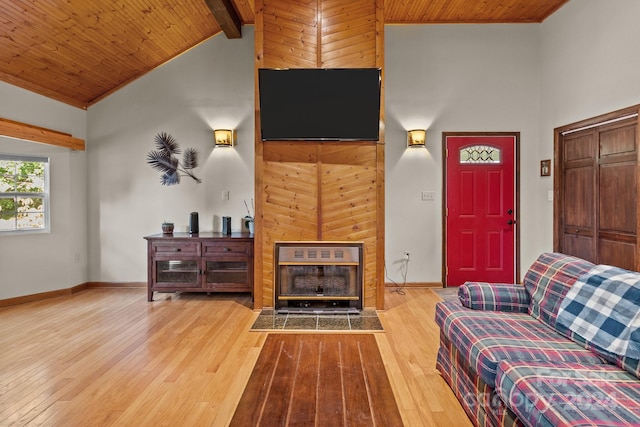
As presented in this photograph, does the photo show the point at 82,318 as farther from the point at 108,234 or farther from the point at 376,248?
the point at 376,248

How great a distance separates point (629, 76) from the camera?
340 cm

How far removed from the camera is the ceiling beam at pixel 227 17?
4035 millimetres

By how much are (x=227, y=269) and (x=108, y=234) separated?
1960 mm

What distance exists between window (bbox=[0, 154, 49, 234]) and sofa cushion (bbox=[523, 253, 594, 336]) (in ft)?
17.3

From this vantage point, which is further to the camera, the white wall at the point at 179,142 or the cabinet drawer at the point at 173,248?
the white wall at the point at 179,142

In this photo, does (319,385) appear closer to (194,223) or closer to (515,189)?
(194,223)

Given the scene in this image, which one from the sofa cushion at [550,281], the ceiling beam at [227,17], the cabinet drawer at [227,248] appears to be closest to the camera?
the sofa cushion at [550,281]

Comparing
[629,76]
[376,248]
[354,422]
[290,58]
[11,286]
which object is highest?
[290,58]

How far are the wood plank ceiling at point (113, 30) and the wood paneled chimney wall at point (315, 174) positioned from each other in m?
0.51

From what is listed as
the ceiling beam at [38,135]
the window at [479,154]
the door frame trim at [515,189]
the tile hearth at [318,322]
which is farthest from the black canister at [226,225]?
the window at [479,154]

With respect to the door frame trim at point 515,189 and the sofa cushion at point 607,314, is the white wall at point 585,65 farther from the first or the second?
the sofa cushion at point 607,314

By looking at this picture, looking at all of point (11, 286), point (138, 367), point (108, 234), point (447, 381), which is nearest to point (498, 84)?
point (447, 381)

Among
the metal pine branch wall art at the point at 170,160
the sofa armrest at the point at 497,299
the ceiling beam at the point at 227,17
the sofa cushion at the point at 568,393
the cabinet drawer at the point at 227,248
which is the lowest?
the sofa cushion at the point at 568,393

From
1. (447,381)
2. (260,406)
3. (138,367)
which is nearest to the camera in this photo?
(260,406)
